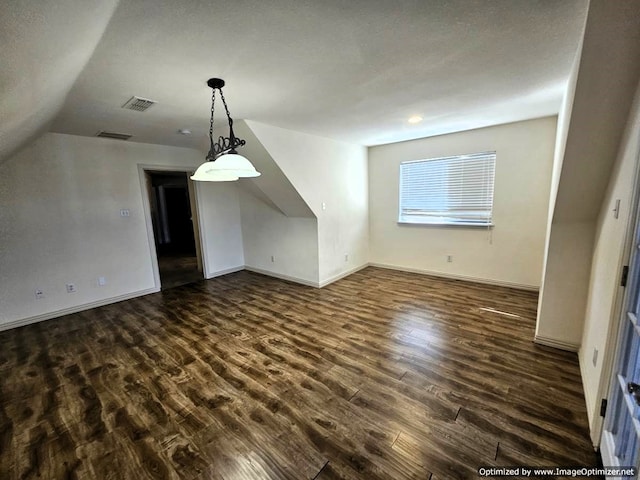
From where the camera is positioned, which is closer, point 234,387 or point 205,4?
point 205,4

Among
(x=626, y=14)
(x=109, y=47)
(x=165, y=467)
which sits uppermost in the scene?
(x=109, y=47)

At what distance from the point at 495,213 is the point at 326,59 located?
11.7ft

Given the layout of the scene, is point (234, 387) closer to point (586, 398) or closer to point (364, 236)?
point (586, 398)

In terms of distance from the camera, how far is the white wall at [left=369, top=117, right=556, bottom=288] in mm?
3668

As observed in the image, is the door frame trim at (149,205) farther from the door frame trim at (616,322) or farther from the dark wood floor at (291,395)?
the door frame trim at (616,322)

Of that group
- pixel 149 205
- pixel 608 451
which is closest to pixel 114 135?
pixel 149 205

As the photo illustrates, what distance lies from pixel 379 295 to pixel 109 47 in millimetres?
3747

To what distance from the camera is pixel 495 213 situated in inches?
159

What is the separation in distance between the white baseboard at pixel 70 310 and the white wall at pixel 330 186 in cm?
290

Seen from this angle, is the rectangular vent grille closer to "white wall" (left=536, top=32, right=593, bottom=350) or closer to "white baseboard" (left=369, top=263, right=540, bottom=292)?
"white baseboard" (left=369, top=263, right=540, bottom=292)

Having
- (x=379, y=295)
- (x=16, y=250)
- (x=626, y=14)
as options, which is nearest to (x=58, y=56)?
(x=626, y=14)

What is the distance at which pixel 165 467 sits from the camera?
153 cm

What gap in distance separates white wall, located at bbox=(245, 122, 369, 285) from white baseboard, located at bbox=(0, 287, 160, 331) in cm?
290

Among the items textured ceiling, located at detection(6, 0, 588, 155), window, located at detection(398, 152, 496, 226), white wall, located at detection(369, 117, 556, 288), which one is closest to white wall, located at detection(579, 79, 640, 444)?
textured ceiling, located at detection(6, 0, 588, 155)
